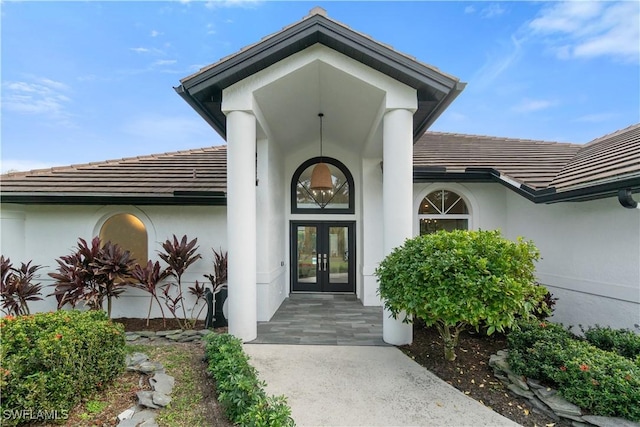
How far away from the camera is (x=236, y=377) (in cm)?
332

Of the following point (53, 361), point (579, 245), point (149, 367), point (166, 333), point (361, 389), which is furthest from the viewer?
point (579, 245)

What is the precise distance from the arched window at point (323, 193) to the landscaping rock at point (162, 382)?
6107 mm

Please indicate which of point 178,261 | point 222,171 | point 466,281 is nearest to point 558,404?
point 466,281

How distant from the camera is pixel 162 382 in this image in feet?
12.4

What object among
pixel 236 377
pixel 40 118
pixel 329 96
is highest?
pixel 40 118

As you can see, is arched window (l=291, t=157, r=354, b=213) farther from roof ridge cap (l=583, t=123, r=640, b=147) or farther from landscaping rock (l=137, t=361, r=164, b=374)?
roof ridge cap (l=583, t=123, r=640, b=147)

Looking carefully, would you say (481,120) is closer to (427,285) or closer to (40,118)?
(427,285)

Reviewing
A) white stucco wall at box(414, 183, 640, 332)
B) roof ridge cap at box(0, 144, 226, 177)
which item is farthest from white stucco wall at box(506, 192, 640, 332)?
roof ridge cap at box(0, 144, 226, 177)

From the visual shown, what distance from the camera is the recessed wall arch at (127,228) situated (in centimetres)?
722

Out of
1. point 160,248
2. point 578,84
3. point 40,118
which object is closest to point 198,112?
point 160,248

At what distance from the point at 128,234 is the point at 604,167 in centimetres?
1100

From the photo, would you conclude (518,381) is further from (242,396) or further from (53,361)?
(53,361)

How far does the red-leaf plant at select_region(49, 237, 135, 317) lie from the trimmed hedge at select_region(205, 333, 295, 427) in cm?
325

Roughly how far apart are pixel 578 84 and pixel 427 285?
16588mm
